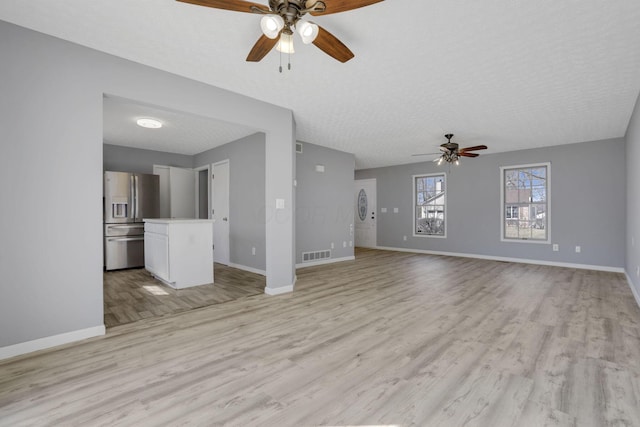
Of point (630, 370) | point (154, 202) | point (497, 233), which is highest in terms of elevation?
point (154, 202)

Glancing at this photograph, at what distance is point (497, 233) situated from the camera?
262 inches

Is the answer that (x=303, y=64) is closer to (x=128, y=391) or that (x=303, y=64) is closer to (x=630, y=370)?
(x=128, y=391)

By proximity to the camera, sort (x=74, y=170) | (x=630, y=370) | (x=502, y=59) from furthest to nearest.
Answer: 1. (x=502, y=59)
2. (x=74, y=170)
3. (x=630, y=370)

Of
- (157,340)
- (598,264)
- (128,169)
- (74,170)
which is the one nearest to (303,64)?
(74,170)

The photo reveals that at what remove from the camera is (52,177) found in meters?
2.38

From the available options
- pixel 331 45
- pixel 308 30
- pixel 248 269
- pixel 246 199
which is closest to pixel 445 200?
pixel 246 199

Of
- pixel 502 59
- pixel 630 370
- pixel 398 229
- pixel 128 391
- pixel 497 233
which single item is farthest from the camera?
pixel 398 229

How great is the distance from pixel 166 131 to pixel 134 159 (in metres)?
1.79

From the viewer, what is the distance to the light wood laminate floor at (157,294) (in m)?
3.16

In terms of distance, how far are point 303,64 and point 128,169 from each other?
5180 mm

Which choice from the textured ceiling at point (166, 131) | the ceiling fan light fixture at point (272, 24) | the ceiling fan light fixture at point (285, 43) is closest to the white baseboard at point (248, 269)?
the textured ceiling at point (166, 131)

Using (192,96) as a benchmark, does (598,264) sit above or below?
below

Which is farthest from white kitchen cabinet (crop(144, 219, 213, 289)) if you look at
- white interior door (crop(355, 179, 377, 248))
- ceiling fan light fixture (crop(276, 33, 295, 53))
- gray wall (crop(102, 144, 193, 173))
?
white interior door (crop(355, 179, 377, 248))

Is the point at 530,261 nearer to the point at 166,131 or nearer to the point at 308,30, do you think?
the point at 308,30
